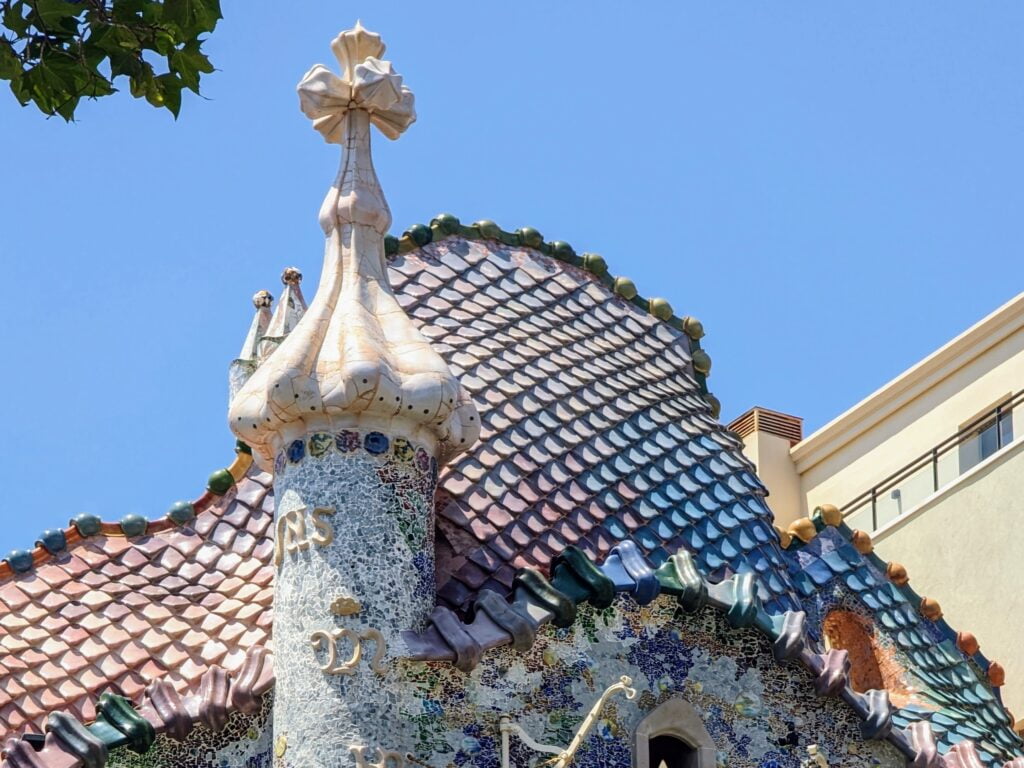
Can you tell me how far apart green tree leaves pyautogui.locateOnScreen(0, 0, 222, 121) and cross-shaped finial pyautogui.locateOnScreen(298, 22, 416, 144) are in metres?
4.70

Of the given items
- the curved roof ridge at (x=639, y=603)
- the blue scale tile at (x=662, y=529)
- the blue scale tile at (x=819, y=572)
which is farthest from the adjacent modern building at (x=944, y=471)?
the curved roof ridge at (x=639, y=603)

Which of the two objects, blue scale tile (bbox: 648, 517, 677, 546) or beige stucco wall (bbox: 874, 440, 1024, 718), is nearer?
blue scale tile (bbox: 648, 517, 677, 546)

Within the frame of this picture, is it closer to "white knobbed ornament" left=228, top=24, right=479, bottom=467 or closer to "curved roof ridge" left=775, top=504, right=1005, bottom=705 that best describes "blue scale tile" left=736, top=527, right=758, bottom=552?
"curved roof ridge" left=775, top=504, right=1005, bottom=705

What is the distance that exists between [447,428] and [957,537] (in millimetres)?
7197

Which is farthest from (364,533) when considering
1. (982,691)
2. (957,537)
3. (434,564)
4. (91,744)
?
(957,537)

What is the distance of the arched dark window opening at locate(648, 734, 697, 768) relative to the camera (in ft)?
43.5

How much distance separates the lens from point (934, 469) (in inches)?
803

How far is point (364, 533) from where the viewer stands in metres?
12.8

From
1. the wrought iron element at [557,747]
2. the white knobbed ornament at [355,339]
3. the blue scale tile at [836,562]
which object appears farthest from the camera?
the blue scale tile at [836,562]

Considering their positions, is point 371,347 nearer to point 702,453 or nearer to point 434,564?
point 434,564

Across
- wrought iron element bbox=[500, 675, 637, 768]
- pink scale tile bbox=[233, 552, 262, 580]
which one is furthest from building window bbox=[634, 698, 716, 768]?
pink scale tile bbox=[233, 552, 262, 580]

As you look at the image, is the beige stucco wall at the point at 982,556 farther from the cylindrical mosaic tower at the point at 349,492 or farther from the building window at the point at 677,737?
the cylindrical mosaic tower at the point at 349,492

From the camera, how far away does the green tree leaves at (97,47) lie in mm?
8656

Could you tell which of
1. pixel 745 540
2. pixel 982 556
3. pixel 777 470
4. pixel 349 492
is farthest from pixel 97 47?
pixel 777 470
